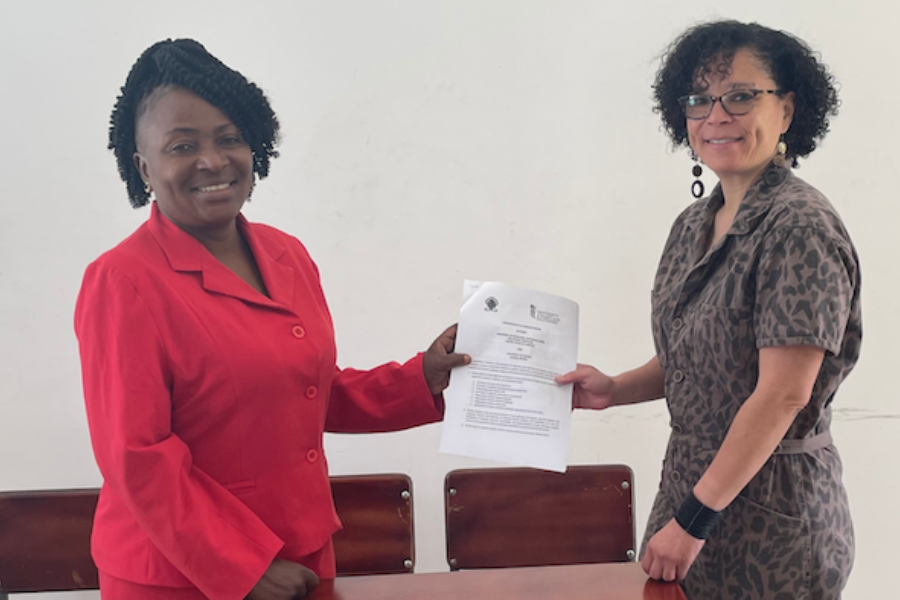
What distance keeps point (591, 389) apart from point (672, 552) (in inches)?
18.9

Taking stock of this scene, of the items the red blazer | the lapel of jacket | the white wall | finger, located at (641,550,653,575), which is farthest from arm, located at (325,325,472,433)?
the white wall

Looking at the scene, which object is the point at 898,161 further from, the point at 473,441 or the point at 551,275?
the point at 473,441

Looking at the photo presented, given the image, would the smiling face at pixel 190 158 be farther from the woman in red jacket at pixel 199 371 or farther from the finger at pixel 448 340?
the finger at pixel 448 340

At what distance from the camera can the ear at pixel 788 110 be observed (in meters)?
1.45

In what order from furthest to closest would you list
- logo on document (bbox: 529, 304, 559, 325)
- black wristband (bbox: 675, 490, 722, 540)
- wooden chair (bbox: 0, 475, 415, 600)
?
wooden chair (bbox: 0, 475, 415, 600) → logo on document (bbox: 529, 304, 559, 325) → black wristband (bbox: 675, 490, 722, 540)

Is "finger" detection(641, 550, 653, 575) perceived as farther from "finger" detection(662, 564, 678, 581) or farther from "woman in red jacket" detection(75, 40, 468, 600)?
"woman in red jacket" detection(75, 40, 468, 600)

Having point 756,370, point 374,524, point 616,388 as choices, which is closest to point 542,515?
point 374,524

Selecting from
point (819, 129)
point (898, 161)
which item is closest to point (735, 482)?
point (819, 129)

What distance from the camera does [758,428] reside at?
1258 millimetres

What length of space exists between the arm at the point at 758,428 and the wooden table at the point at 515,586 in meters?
0.09

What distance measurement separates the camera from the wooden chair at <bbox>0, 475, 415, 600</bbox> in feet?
6.78

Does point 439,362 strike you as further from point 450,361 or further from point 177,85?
point 177,85

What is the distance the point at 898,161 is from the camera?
2.55 metres

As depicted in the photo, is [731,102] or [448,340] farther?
[448,340]
